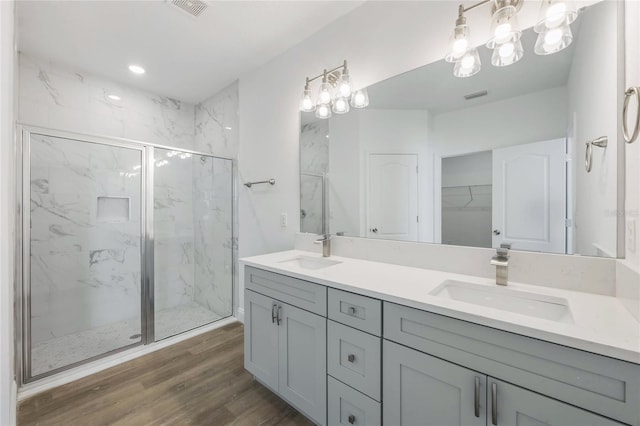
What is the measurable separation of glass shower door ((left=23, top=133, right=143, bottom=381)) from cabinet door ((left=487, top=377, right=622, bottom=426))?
2660 mm

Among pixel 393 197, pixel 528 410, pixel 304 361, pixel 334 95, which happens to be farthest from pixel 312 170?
pixel 528 410

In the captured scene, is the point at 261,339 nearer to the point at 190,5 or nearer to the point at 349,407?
the point at 349,407

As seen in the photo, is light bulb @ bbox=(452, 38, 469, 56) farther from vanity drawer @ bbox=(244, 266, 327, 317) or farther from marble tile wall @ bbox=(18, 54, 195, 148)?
marble tile wall @ bbox=(18, 54, 195, 148)

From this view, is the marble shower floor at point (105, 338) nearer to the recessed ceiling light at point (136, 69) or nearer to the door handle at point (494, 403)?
the recessed ceiling light at point (136, 69)

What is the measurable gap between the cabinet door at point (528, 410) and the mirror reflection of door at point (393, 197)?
0.83 metres

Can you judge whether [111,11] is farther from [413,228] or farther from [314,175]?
[413,228]

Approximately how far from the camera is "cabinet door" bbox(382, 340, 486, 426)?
2.89 ft

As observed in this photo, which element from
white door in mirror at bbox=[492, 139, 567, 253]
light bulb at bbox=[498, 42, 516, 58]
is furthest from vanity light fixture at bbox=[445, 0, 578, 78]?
white door in mirror at bbox=[492, 139, 567, 253]

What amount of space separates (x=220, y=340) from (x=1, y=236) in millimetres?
2050

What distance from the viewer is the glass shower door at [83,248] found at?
2244mm

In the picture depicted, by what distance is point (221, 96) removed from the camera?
3.06m

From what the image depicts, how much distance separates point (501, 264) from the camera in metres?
1.14

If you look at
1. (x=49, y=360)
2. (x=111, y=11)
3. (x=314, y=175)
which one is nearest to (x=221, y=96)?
(x=111, y=11)

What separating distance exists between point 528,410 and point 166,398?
6.26 feet
